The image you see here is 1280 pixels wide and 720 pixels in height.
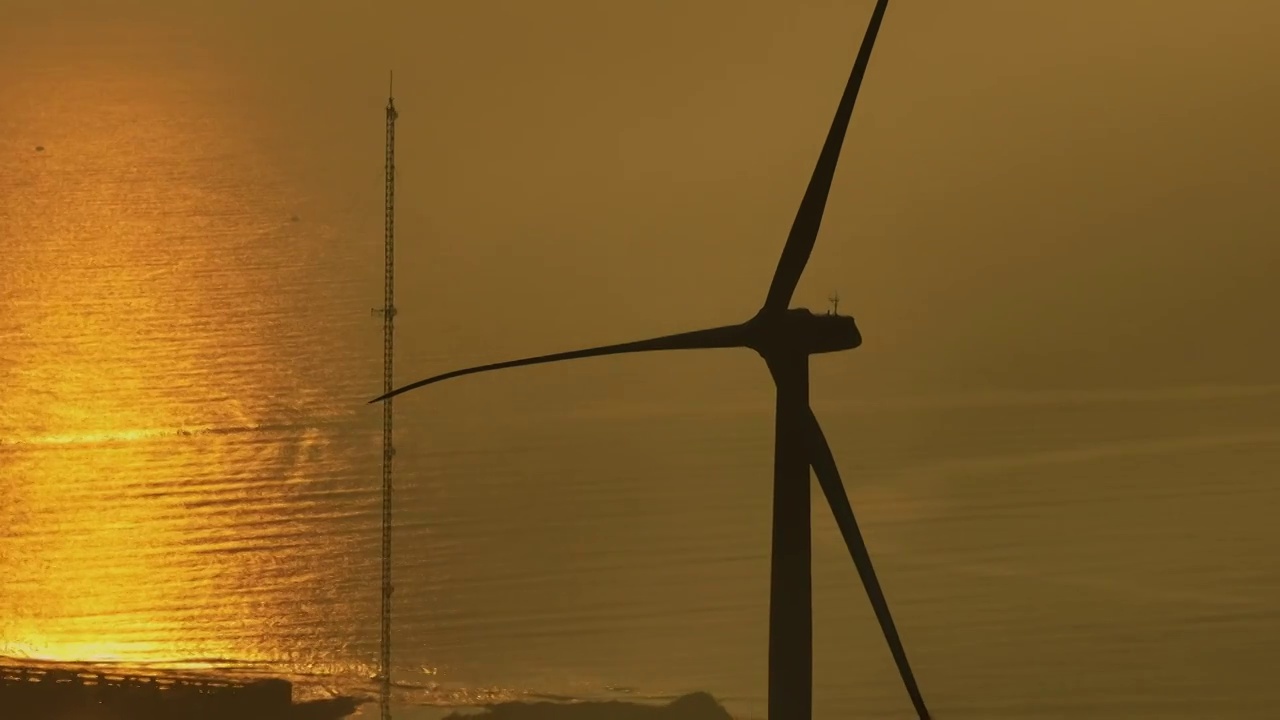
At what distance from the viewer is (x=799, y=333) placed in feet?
74.1

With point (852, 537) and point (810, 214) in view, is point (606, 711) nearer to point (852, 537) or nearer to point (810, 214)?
point (852, 537)

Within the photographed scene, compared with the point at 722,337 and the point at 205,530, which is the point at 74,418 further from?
the point at 722,337

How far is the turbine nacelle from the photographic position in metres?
22.6

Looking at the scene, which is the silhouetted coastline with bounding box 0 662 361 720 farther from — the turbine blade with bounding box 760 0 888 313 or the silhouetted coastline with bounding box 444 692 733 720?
the turbine blade with bounding box 760 0 888 313

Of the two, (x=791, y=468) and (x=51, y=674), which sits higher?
(x=791, y=468)

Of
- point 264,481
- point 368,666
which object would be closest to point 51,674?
point 368,666

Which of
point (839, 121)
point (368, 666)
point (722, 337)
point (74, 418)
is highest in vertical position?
point (839, 121)

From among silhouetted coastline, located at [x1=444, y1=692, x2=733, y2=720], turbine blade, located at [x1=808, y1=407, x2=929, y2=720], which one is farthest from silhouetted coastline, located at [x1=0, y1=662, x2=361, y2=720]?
turbine blade, located at [x1=808, y1=407, x2=929, y2=720]

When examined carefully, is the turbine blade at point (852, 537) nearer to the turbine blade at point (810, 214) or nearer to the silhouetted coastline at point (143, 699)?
the turbine blade at point (810, 214)

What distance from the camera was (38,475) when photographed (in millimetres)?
53969

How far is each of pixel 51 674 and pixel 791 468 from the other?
75.9 feet

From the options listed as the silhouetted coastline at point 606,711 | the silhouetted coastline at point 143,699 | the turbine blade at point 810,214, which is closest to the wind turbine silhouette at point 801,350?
the turbine blade at point 810,214

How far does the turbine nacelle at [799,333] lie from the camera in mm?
22594

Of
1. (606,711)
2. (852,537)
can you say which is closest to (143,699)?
(606,711)
